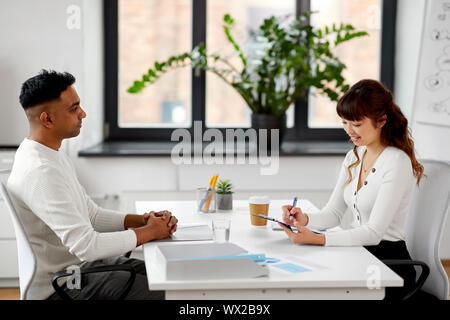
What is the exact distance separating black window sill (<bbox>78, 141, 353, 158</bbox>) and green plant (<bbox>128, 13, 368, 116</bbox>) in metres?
0.29

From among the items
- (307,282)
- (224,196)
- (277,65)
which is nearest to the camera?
(307,282)

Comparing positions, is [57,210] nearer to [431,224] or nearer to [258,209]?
[258,209]

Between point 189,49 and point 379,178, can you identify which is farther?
point 189,49

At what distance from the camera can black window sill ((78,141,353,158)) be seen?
3.64m

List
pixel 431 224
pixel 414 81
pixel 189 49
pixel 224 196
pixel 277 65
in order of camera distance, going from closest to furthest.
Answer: pixel 431 224 → pixel 224 196 → pixel 277 65 → pixel 414 81 → pixel 189 49

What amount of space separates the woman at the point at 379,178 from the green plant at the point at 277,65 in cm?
146

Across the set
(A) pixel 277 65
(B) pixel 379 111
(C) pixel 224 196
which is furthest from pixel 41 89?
(A) pixel 277 65

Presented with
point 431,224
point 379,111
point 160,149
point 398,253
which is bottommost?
point 398,253

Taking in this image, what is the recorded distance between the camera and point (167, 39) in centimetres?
418

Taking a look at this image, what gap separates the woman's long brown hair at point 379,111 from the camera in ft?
7.15

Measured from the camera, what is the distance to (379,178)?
85.7 inches

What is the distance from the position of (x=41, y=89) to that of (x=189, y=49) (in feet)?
7.48

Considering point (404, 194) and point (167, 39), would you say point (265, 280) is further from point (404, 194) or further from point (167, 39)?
point (167, 39)
